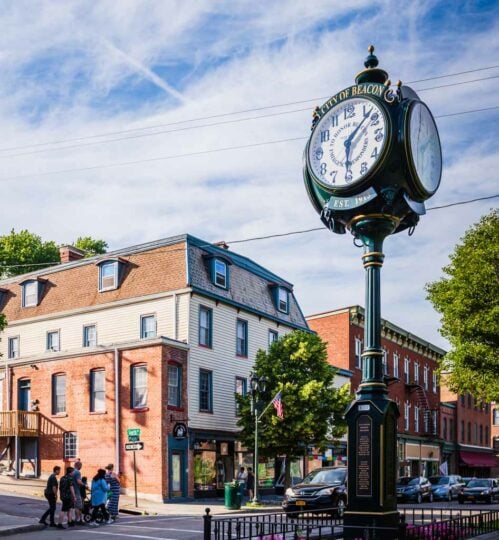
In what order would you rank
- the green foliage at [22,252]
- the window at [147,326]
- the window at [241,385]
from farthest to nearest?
1. the green foliage at [22,252]
2. the window at [241,385]
3. the window at [147,326]

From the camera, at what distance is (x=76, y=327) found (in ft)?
136

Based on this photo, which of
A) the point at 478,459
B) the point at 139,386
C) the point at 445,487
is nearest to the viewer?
the point at 139,386

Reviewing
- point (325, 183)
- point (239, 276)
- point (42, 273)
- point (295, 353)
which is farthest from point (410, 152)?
point (42, 273)

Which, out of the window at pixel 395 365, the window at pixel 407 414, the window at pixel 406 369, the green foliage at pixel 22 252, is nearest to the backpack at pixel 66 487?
the green foliage at pixel 22 252

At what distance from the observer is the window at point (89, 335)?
133 feet

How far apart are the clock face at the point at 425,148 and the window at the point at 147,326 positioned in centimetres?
2448

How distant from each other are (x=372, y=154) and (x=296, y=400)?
22.0 m

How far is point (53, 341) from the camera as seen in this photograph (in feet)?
139

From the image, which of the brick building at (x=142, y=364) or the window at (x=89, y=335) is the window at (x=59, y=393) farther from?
the window at (x=89, y=335)

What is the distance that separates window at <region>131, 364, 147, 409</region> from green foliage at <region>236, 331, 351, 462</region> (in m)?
4.38

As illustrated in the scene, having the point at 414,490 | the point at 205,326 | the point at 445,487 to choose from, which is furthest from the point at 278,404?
the point at 445,487

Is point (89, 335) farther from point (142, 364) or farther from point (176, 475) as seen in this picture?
point (176, 475)

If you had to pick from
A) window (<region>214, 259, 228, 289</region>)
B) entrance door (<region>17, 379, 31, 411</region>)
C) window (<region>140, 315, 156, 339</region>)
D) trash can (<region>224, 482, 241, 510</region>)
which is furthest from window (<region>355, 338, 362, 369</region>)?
trash can (<region>224, 482, 241, 510</region>)

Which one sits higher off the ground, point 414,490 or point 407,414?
point 407,414
